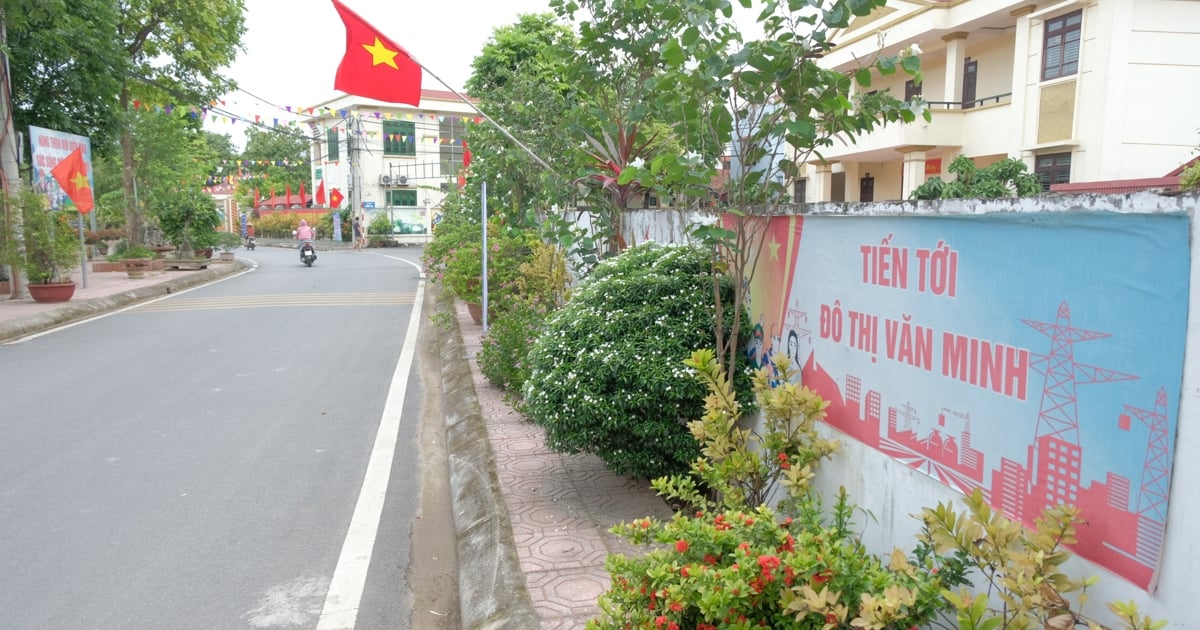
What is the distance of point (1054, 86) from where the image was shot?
15234 mm

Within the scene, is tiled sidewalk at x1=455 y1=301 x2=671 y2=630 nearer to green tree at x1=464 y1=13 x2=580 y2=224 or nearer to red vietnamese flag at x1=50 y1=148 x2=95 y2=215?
green tree at x1=464 y1=13 x2=580 y2=224

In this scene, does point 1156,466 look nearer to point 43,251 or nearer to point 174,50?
point 43,251

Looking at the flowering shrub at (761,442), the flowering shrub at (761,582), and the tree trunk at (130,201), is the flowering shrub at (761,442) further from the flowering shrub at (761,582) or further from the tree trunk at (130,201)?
the tree trunk at (130,201)

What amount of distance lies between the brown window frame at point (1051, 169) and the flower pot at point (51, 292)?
19084 mm

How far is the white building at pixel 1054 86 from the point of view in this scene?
1408 cm

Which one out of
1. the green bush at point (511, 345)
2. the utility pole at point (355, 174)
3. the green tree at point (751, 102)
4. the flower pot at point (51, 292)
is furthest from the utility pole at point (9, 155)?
the utility pole at point (355, 174)

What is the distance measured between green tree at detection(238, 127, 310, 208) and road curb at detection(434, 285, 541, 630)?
199 ft

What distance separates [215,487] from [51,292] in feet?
43.8

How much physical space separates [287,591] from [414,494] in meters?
1.48

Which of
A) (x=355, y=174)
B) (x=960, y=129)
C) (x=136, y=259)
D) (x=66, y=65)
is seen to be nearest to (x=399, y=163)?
(x=355, y=174)

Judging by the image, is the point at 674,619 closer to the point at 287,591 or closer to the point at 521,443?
the point at 287,591

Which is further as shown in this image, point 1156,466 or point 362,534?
point 362,534

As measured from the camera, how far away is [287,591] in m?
3.97

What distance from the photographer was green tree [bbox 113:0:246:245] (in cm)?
2206
